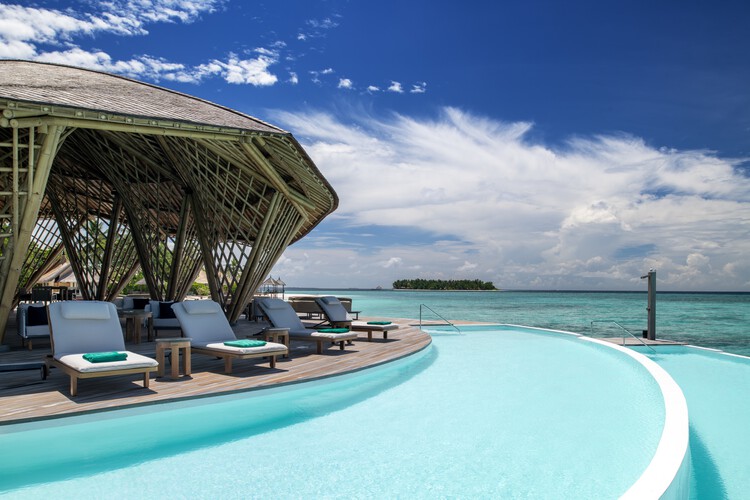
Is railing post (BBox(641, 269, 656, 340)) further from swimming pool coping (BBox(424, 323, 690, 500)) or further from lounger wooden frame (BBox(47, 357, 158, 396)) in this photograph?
lounger wooden frame (BBox(47, 357, 158, 396))

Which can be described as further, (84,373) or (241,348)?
(241,348)

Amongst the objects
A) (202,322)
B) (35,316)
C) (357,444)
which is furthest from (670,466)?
(35,316)

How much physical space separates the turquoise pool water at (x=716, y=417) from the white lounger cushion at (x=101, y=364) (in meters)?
5.65

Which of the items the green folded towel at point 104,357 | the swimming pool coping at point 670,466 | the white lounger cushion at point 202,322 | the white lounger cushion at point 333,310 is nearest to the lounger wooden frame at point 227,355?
the white lounger cushion at point 202,322

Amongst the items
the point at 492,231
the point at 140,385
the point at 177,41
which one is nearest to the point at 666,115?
the point at 492,231

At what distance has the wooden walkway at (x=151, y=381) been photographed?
5.08m

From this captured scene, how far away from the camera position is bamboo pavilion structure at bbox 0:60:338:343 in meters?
7.66

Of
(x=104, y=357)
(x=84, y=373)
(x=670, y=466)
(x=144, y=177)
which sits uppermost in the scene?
(x=144, y=177)

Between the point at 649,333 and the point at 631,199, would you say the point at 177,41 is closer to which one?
the point at 649,333

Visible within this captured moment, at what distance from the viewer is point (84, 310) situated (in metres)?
6.60

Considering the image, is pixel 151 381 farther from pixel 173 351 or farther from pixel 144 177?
pixel 144 177

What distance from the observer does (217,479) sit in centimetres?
419

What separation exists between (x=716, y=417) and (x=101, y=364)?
7.92 metres

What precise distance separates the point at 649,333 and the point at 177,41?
49.4 feet
